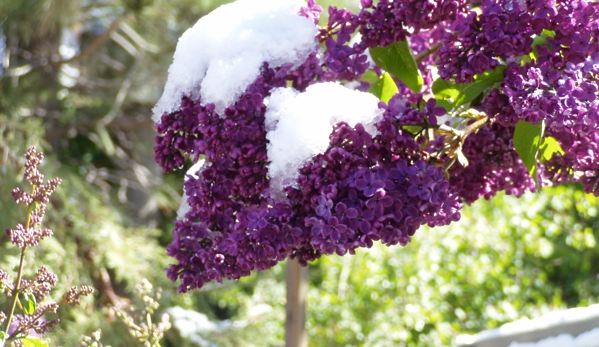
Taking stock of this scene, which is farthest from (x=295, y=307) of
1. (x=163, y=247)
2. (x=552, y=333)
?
(x=163, y=247)

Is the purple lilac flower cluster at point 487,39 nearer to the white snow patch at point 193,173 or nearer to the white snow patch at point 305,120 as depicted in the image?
the white snow patch at point 305,120

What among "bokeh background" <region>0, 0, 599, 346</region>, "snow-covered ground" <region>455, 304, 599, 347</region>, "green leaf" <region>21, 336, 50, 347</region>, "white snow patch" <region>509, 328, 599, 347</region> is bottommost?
"white snow patch" <region>509, 328, 599, 347</region>

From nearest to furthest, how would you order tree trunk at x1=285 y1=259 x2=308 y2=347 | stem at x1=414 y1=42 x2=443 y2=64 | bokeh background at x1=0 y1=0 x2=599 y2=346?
1. stem at x1=414 y1=42 x2=443 y2=64
2. tree trunk at x1=285 y1=259 x2=308 y2=347
3. bokeh background at x1=0 y1=0 x2=599 y2=346

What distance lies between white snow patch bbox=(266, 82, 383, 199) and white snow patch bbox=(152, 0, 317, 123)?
0.17ft

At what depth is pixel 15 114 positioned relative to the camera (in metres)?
2.74

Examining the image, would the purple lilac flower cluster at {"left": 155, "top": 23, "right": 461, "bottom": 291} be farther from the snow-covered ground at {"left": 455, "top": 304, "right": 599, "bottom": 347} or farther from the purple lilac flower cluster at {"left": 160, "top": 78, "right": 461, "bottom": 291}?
the snow-covered ground at {"left": 455, "top": 304, "right": 599, "bottom": 347}

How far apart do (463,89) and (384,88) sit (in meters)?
0.10

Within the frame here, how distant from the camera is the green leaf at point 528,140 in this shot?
685 millimetres

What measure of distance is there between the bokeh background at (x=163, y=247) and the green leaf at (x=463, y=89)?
6.13 ft

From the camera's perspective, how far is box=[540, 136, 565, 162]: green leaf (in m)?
0.76

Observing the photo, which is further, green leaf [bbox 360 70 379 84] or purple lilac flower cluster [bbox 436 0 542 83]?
green leaf [bbox 360 70 379 84]

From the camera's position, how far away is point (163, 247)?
312 centimetres

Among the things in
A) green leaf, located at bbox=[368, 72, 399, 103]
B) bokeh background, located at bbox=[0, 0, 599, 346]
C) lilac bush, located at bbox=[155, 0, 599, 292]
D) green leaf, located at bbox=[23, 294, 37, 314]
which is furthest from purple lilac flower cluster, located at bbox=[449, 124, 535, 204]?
bokeh background, located at bbox=[0, 0, 599, 346]

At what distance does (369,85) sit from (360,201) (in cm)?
27
